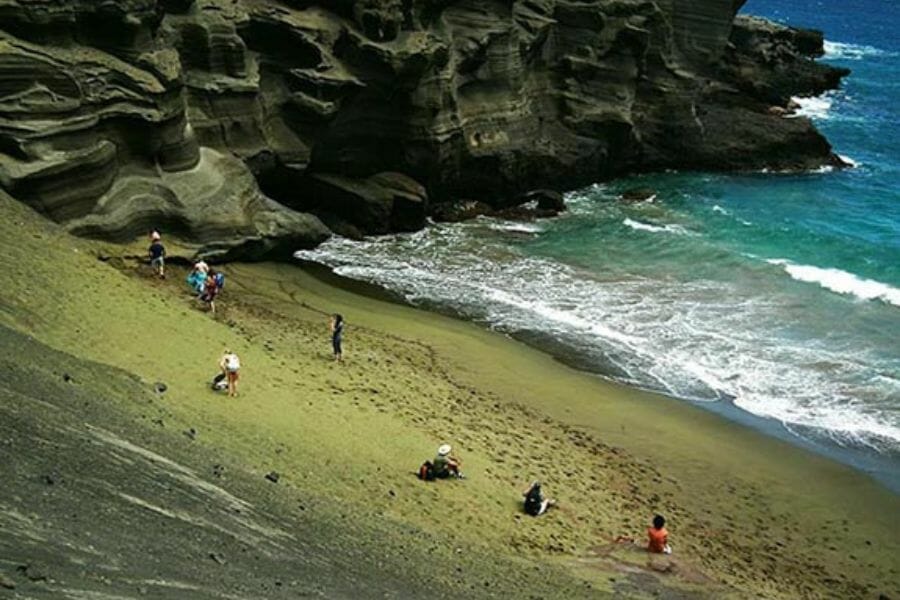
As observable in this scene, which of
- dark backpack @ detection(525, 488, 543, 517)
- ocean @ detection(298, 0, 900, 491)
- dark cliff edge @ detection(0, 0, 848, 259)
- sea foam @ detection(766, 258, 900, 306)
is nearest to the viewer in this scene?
dark backpack @ detection(525, 488, 543, 517)

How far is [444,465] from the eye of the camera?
2414cm

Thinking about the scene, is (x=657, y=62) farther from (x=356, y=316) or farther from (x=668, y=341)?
(x=356, y=316)

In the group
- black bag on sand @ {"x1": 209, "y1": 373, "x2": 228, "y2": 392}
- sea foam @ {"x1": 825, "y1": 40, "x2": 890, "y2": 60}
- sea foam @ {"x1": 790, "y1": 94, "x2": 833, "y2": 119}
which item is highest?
sea foam @ {"x1": 825, "y1": 40, "x2": 890, "y2": 60}

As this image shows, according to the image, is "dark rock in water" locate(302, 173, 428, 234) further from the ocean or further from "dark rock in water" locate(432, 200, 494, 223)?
"dark rock in water" locate(432, 200, 494, 223)

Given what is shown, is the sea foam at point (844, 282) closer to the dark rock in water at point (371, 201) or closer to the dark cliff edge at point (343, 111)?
the dark cliff edge at point (343, 111)

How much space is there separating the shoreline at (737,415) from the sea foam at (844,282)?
13.6 m

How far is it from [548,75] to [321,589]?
146ft

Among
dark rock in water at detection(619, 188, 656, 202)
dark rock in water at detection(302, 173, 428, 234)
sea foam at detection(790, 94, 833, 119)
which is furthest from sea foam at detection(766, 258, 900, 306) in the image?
sea foam at detection(790, 94, 833, 119)

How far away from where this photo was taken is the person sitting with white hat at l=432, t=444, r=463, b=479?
24.1 metres

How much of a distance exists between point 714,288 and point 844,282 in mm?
5934

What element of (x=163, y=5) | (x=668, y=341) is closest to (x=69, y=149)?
(x=163, y=5)

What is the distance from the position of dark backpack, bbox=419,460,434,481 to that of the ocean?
38.3 feet

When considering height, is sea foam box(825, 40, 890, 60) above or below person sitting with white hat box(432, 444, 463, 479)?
above

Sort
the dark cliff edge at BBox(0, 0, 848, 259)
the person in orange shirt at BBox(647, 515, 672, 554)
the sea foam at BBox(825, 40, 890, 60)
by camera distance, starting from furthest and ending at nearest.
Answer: the sea foam at BBox(825, 40, 890, 60)
the dark cliff edge at BBox(0, 0, 848, 259)
the person in orange shirt at BBox(647, 515, 672, 554)
